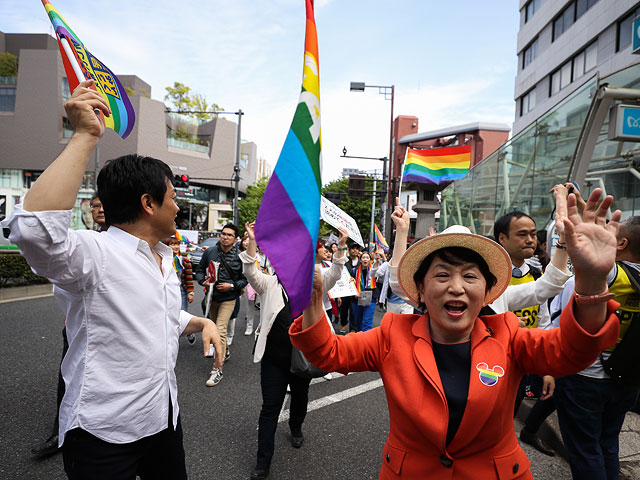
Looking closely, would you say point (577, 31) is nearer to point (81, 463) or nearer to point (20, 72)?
point (81, 463)

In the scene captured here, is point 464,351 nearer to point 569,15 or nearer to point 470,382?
point 470,382

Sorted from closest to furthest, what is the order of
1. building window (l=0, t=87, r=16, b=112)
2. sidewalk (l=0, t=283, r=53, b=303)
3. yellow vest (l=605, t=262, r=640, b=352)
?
1. yellow vest (l=605, t=262, r=640, b=352)
2. sidewalk (l=0, t=283, r=53, b=303)
3. building window (l=0, t=87, r=16, b=112)

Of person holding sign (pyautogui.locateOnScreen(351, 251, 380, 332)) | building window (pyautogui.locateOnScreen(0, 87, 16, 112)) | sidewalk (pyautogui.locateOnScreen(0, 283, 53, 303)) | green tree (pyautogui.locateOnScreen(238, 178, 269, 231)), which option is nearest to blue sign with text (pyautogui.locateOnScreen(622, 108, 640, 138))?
person holding sign (pyautogui.locateOnScreen(351, 251, 380, 332))

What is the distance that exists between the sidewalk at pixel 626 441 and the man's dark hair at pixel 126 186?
367 centimetres

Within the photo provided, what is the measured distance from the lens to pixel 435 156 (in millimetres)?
9203

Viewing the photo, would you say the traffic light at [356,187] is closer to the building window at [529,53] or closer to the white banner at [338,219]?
the white banner at [338,219]

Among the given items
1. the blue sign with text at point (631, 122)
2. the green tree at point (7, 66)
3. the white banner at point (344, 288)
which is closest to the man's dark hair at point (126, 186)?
the white banner at point (344, 288)

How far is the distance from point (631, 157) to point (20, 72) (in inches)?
2206

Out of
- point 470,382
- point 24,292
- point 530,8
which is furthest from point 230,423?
point 530,8

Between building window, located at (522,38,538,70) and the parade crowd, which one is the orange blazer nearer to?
the parade crowd

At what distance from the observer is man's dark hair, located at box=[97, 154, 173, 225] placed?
169cm

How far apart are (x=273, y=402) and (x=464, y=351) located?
1857 millimetres

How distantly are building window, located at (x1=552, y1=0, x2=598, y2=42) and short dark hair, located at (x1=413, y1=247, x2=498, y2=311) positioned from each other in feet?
76.7

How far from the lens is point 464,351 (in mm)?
1608
